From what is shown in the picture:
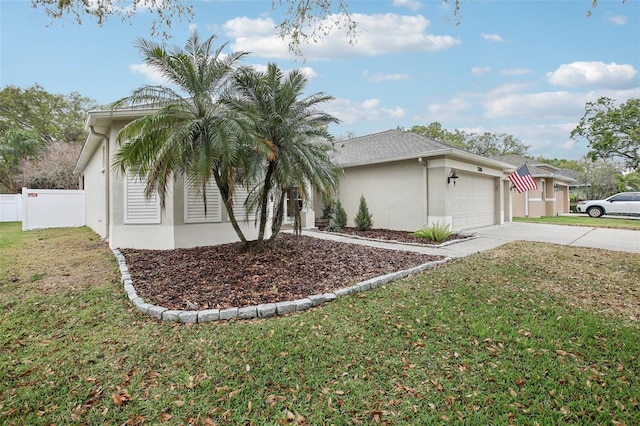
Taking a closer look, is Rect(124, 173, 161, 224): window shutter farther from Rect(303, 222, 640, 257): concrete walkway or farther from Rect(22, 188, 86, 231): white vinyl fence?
Rect(22, 188, 86, 231): white vinyl fence

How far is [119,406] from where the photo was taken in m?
2.54

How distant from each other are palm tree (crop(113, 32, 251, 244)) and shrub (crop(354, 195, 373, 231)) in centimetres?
728

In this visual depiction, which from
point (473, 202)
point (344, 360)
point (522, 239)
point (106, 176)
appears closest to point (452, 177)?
point (473, 202)

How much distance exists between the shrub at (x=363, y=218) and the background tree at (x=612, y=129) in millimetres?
20388

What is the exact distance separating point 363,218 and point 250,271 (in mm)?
7595

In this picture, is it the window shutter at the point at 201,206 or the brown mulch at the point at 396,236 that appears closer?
the window shutter at the point at 201,206

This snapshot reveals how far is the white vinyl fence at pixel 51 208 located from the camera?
47.4 ft

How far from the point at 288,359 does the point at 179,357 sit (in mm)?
1154

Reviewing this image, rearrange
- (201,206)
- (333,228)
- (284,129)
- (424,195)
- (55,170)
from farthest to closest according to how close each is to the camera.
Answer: (55,170)
(333,228)
(424,195)
(201,206)
(284,129)

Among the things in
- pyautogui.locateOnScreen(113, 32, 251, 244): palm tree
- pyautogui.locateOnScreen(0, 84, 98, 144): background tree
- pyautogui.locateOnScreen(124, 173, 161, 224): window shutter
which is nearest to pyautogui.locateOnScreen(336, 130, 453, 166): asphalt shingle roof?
pyautogui.locateOnScreen(113, 32, 251, 244): palm tree

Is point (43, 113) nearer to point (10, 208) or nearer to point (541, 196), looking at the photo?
point (10, 208)

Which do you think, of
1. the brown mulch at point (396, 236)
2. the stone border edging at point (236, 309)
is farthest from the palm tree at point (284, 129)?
the brown mulch at point (396, 236)

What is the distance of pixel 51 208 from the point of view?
15.3 meters

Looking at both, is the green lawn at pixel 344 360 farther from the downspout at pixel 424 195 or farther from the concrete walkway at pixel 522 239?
the downspout at pixel 424 195
